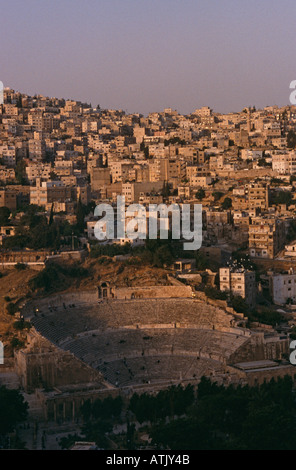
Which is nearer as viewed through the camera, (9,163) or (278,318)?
(278,318)

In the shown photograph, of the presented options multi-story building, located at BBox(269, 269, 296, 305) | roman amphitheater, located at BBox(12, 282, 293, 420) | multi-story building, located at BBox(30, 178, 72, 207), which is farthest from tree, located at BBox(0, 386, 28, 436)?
multi-story building, located at BBox(30, 178, 72, 207)

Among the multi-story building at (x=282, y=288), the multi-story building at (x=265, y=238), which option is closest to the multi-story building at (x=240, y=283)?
the multi-story building at (x=282, y=288)

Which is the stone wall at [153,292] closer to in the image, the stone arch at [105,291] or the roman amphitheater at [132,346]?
the roman amphitheater at [132,346]

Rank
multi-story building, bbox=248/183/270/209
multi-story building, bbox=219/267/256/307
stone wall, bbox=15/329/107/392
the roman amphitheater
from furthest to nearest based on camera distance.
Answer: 1. multi-story building, bbox=248/183/270/209
2. multi-story building, bbox=219/267/256/307
3. stone wall, bbox=15/329/107/392
4. the roman amphitheater

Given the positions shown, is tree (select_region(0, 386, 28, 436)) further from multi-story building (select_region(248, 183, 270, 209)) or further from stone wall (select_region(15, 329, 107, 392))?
multi-story building (select_region(248, 183, 270, 209))

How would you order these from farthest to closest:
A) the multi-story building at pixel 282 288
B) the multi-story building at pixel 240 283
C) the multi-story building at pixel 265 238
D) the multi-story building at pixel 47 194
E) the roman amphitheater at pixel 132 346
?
the multi-story building at pixel 47 194 → the multi-story building at pixel 265 238 → the multi-story building at pixel 282 288 → the multi-story building at pixel 240 283 → the roman amphitheater at pixel 132 346

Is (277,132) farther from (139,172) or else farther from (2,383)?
(2,383)

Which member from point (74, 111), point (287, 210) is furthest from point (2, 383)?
point (74, 111)
